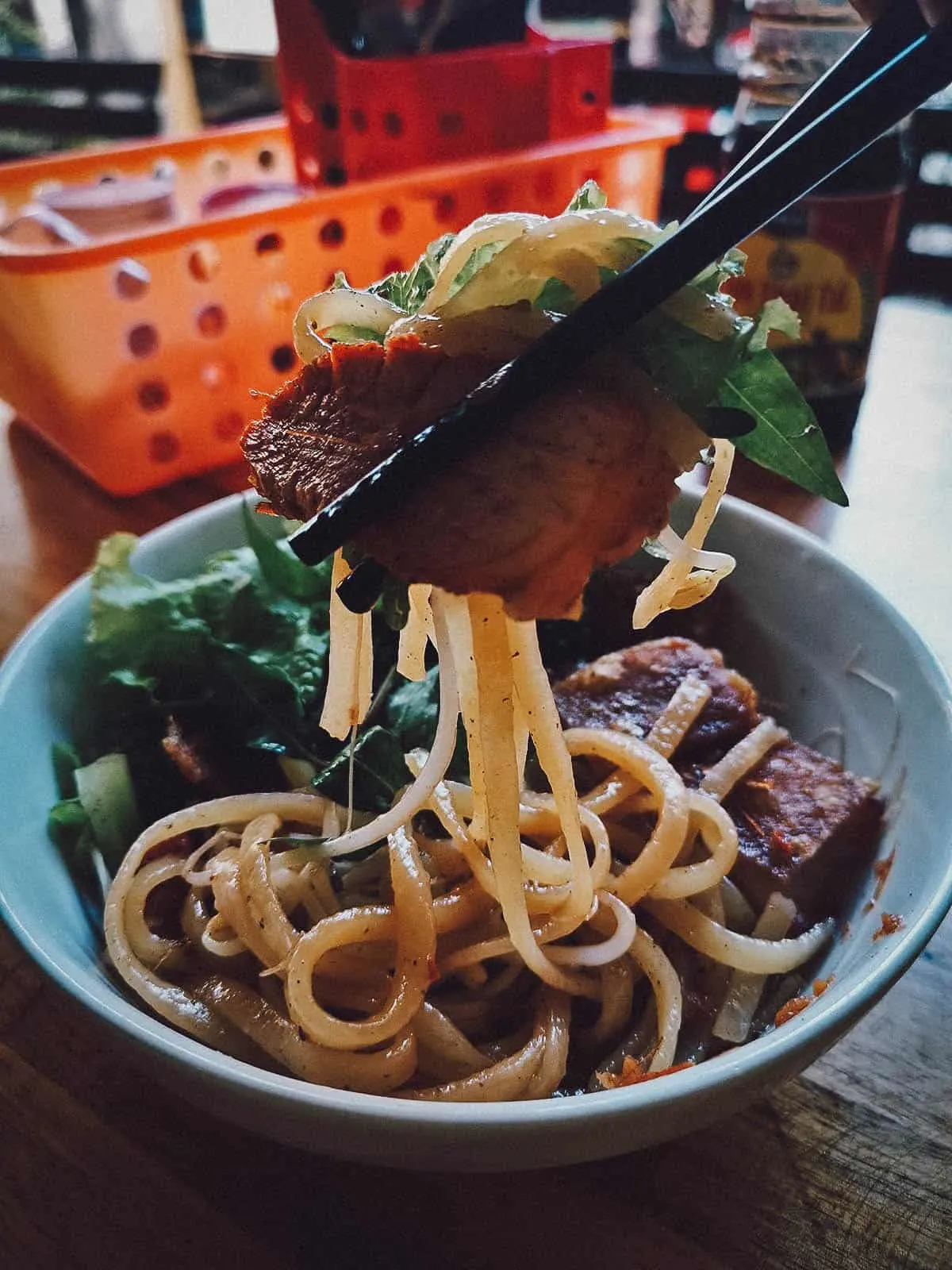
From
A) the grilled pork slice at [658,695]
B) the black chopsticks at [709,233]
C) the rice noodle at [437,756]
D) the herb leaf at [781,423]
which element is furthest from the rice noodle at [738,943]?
the black chopsticks at [709,233]

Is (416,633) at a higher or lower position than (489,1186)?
higher

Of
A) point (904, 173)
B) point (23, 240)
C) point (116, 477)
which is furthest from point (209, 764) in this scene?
point (904, 173)

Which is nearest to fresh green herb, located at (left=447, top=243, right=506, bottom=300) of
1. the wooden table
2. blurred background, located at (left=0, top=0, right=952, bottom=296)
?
the wooden table

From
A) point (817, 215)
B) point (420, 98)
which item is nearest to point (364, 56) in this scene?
point (420, 98)

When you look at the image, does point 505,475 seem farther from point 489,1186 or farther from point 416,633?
point 489,1186

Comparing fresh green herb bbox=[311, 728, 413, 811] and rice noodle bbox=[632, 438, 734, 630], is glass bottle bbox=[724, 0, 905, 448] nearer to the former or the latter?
rice noodle bbox=[632, 438, 734, 630]
